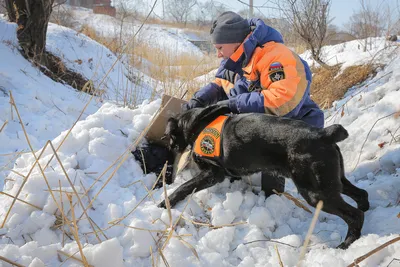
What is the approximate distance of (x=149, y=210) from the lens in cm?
188

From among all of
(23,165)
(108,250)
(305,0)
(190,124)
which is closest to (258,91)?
(190,124)

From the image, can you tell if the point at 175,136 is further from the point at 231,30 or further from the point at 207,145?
the point at 231,30

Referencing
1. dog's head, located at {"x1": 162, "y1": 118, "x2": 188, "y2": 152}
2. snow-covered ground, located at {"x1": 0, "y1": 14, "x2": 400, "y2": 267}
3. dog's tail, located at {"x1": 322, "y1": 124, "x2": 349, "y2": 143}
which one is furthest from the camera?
dog's head, located at {"x1": 162, "y1": 118, "x2": 188, "y2": 152}

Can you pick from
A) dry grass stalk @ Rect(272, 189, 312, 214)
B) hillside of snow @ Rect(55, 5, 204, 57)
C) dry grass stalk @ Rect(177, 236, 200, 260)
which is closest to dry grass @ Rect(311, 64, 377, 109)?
dry grass stalk @ Rect(272, 189, 312, 214)

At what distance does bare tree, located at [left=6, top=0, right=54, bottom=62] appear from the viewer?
440 centimetres

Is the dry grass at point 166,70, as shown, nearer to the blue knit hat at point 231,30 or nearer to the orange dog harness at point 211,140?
the blue knit hat at point 231,30

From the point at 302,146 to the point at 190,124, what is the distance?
94 centimetres

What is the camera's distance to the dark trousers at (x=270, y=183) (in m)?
2.22

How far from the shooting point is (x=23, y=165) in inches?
80.4

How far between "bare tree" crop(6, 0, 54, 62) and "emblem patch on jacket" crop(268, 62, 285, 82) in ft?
11.8

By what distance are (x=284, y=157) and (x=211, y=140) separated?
0.58 meters

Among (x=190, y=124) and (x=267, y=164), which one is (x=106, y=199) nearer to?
(x=190, y=124)

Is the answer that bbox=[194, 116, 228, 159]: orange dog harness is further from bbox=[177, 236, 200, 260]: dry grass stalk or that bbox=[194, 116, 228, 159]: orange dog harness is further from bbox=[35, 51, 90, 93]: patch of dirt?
bbox=[35, 51, 90, 93]: patch of dirt

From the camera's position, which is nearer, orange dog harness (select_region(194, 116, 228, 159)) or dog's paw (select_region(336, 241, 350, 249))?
dog's paw (select_region(336, 241, 350, 249))
